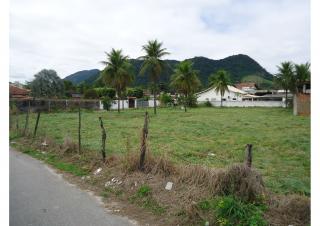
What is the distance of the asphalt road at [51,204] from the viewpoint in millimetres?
4742

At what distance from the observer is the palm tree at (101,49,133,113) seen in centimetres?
4031

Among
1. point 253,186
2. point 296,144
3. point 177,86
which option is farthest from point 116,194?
point 177,86

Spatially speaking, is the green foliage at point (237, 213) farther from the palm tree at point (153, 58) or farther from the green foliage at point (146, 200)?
the palm tree at point (153, 58)

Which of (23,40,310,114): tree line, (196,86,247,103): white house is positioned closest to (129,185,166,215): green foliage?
(23,40,310,114): tree line

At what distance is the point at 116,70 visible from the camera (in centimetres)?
4066

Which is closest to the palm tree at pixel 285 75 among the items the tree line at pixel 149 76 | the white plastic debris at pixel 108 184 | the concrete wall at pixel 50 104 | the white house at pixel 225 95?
the tree line at pixel 149 76

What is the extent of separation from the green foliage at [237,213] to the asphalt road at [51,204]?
4.57 ft

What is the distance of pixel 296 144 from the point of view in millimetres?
11375

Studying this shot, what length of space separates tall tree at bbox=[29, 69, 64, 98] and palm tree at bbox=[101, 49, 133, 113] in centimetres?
921

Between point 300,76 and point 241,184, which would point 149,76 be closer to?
point 300,76

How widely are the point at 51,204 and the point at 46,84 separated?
42.0 meters

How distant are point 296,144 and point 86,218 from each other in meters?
9.03
